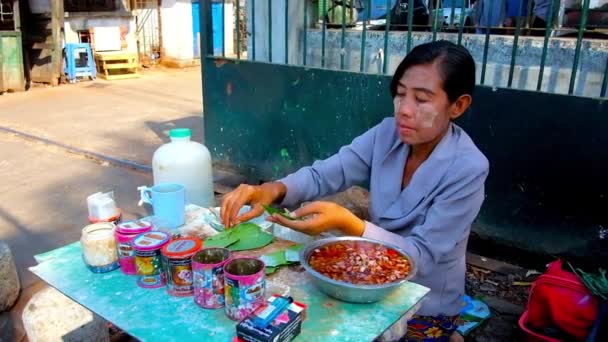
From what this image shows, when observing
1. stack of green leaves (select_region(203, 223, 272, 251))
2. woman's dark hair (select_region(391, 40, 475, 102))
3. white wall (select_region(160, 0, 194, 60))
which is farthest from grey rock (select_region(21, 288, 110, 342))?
Answer: white wall (select_region(160, 0, 194, 60))

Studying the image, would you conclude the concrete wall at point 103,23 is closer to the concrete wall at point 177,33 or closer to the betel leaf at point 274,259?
the concrete wall at point 177,33

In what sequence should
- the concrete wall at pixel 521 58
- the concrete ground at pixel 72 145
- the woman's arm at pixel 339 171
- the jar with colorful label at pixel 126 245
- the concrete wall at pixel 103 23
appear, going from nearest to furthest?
the jar with colorful label at pixel 126 245
the woman's arm at pixel 339 171
the concrete wall at pixel 521 58
the concrete ground at pixel 72 145
the concrete wall at pixel 103 23

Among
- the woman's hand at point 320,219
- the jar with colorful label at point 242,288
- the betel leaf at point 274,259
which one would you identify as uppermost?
the woman's hand at point 320,219

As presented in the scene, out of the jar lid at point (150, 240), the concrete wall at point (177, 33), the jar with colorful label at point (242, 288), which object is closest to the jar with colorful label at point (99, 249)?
the jar lid at point (150, 240)

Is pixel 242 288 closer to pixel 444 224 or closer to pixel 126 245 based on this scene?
pixel 126 245

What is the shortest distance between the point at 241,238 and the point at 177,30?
10871mm

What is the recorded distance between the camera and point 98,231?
4.87 feet

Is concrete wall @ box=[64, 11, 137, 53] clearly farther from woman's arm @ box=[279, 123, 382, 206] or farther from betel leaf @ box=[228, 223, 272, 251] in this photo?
betel leaf @ box=[228, 223, 272, 251]

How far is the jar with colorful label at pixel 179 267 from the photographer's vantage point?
4.36 feet

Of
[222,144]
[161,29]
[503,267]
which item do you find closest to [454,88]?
[503,267]

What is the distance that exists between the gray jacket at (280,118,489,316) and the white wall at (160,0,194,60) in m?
10.6

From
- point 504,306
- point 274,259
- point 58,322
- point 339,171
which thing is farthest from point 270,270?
point 504,306

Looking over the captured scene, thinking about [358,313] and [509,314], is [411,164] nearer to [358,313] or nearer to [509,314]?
[358,313]

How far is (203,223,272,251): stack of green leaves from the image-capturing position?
160 cm
